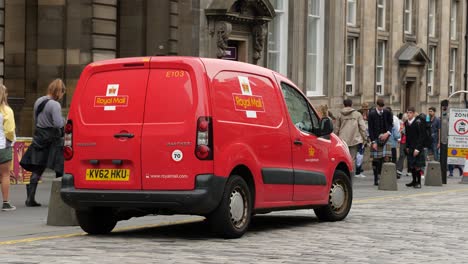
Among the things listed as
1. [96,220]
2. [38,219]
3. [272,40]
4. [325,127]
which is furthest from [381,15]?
[96,220]

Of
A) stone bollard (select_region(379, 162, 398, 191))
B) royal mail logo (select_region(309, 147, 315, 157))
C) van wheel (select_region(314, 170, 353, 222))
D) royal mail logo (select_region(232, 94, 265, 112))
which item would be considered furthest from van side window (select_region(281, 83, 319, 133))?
stone bollard (select_region(379, 162, 398, 191))

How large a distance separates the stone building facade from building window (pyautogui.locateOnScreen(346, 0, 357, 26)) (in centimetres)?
3

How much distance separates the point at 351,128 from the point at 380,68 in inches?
727

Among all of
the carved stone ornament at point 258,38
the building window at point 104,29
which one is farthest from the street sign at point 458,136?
the building window at point 104,29

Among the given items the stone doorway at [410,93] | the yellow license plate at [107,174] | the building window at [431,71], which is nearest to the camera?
the yellow license plate at [107,174]

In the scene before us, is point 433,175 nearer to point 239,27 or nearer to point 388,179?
point 388,179

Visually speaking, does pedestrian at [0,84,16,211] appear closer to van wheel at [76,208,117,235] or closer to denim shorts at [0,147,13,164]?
denim shorts at [0,147,13,164]

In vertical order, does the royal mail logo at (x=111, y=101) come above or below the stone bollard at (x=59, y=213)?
above

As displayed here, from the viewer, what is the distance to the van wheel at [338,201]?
15320 millimetres

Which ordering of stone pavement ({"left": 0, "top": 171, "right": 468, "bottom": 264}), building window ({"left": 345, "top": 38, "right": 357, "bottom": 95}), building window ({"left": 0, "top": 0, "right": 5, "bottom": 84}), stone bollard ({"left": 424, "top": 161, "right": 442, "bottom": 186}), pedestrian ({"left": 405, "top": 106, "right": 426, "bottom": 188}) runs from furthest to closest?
1. building window ({"left": 345, "top": 38, "right": 357, "bottom": 95})
2. stone bollard ({"left": 424, "top": 161, "right": 442, "bottom": 186})
3. building window ({"left": 0, "top": 0, "right": 5, "bottom": 84})
4. pedestrian ({"left": 405, "top": 106, "right": 426, "bottom": 188})
5. stone pavement ({"left": 0, "top": 171, "right": 468, "bottom": 264})

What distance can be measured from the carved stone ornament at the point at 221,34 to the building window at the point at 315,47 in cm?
711

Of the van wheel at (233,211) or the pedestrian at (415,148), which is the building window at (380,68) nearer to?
the pedestrian at (415,148)

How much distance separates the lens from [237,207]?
12789 millimetres

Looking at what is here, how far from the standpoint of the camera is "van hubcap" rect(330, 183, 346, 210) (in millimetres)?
15367
